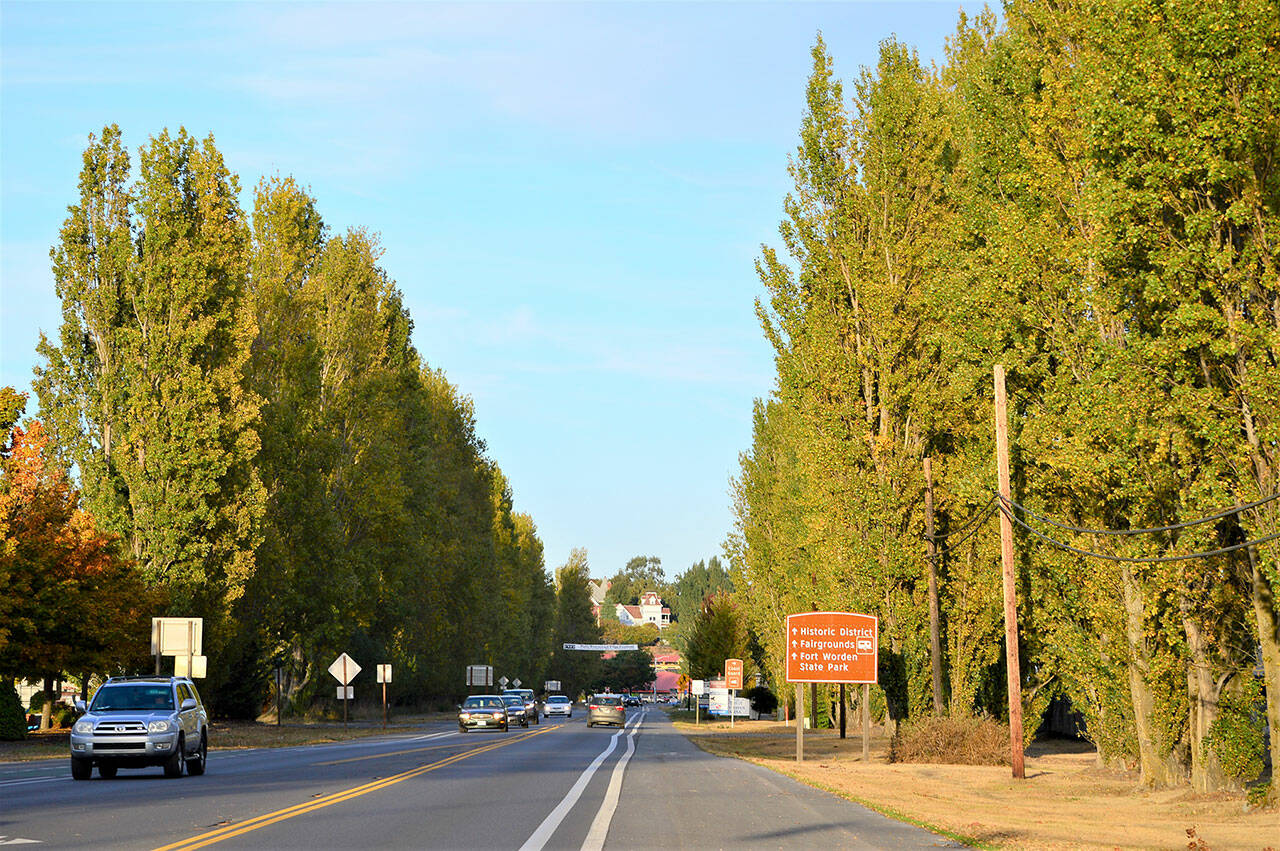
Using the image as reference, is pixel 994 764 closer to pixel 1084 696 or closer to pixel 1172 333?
pixel 1084 696

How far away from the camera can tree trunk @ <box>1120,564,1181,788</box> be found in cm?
2233

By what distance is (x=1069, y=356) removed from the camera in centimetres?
2409

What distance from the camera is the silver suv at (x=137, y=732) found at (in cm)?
2278

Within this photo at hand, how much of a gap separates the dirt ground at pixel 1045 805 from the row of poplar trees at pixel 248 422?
20.1 metres

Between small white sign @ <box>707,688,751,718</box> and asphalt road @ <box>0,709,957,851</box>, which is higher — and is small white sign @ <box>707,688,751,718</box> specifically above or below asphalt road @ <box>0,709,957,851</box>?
below

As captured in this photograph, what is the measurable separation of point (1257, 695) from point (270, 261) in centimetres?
4435

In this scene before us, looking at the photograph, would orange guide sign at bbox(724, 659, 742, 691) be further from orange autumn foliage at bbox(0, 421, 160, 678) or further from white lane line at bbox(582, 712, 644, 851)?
white lane line at bbox(582, 712, 644, 851)

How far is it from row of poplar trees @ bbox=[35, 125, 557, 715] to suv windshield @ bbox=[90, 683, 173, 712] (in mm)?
15071

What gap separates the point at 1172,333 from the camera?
1914cm

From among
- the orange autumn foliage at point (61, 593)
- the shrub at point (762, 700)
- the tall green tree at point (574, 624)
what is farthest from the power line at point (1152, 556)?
the tall green tree at point (574, 624)

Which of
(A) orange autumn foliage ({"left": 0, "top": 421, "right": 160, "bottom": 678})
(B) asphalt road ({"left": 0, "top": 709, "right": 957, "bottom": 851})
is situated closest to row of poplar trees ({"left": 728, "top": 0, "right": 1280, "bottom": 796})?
(B) asphalt road ({"left": 0, "top": 709, "right": 957, "bottom": 851})

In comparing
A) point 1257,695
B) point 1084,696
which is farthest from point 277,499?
point 1257,695

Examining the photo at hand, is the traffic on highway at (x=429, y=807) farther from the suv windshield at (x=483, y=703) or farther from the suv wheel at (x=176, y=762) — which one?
the suv windshield at (x=483, y=703)

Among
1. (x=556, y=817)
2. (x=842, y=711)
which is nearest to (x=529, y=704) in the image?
(x=842, y=711)
